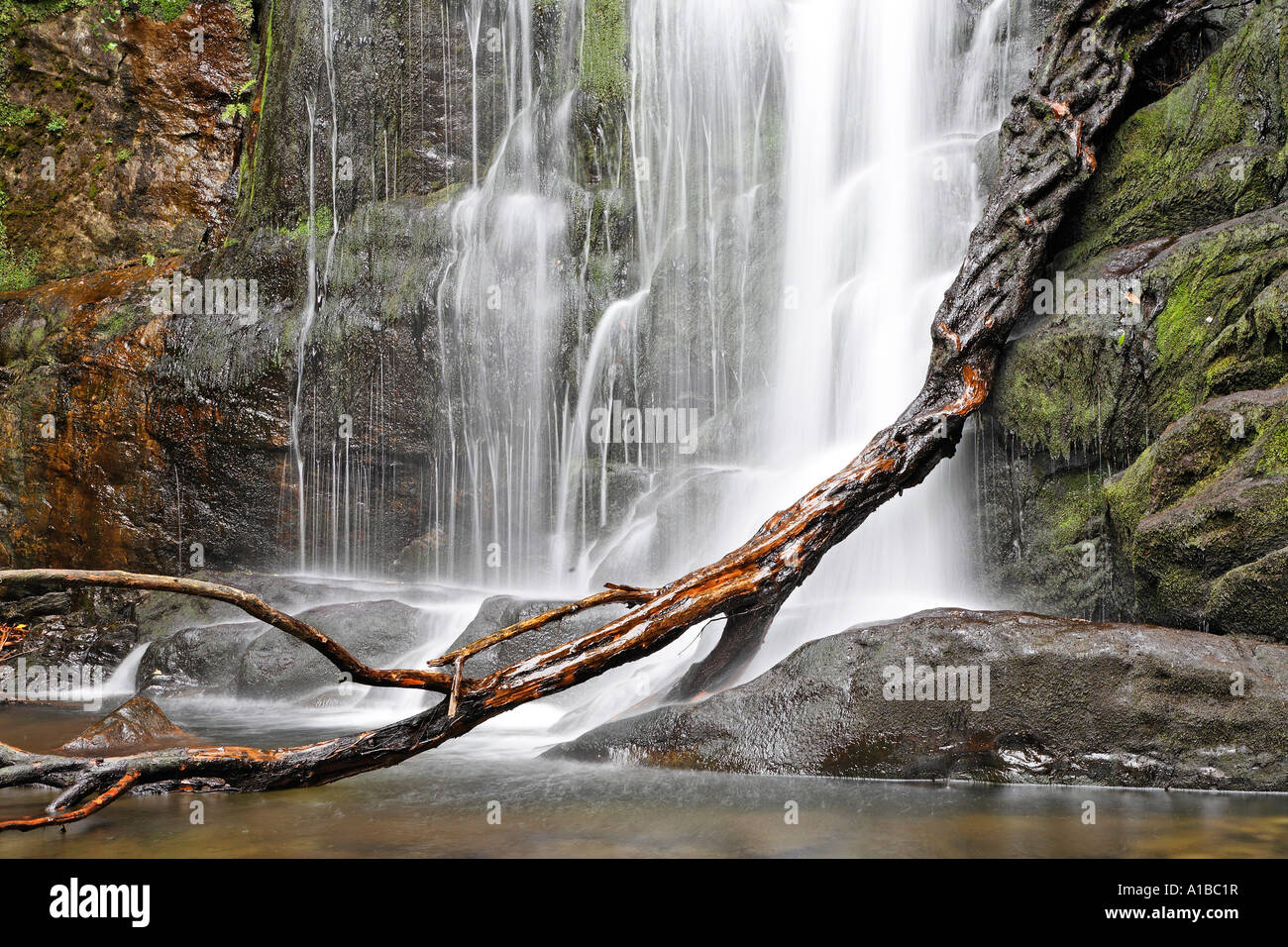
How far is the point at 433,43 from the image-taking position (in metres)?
13.5

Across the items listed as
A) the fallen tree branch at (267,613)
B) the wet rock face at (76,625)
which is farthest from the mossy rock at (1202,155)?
the wet rock face at (76,625)

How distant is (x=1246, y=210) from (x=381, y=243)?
9.86 metres

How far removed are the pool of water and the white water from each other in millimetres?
4079

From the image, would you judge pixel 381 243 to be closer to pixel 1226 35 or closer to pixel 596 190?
pixel 596 190

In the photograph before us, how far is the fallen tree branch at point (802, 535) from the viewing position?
442 centimetres

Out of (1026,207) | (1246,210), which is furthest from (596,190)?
(1246,210)

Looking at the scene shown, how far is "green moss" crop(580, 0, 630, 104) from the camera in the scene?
40.7 feet

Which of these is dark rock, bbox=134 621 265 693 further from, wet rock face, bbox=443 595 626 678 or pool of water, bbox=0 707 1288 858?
pool of water, bbox=0 707 1288 858
